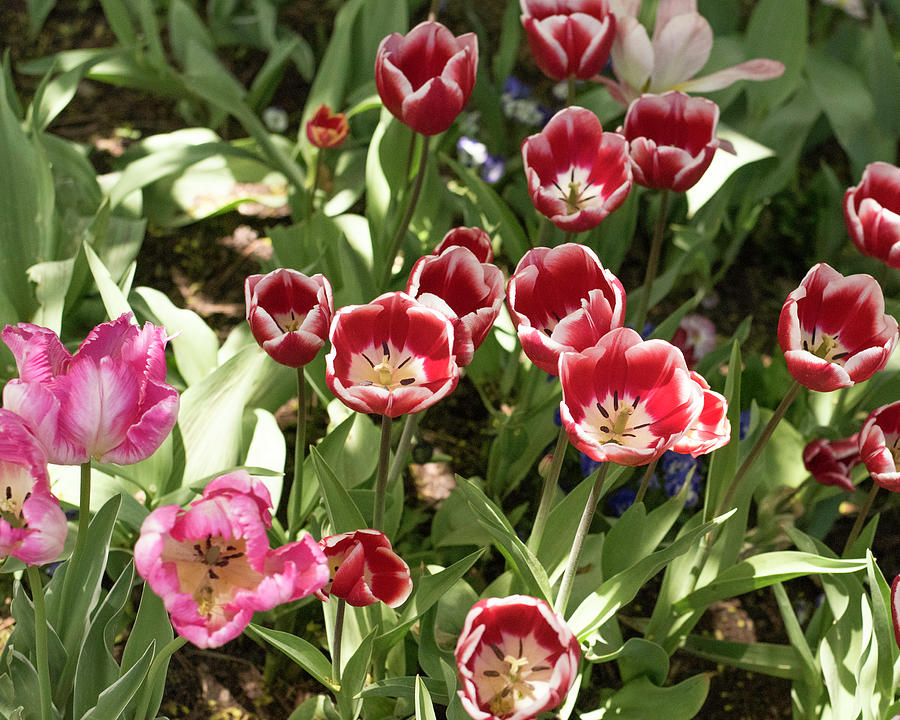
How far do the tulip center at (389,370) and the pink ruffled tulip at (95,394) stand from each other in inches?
9.9

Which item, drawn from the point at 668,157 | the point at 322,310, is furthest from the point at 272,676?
the point at 668,157

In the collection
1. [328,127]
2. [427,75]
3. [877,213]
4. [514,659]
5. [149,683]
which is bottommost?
[149,683]

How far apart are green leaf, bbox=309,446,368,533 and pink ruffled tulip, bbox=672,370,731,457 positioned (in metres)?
0.41

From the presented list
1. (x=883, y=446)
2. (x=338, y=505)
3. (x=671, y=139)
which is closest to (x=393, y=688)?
(x=338, y=505)

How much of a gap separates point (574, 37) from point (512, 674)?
Result: 998mm

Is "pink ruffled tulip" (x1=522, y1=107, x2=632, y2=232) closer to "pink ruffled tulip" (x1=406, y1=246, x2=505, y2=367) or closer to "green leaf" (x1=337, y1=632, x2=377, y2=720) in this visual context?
"pink ruffled tulip" (x1=406, y1=246, x2=505, y2=367)

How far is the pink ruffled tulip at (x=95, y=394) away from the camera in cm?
88

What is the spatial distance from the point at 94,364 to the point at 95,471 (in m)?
0.62

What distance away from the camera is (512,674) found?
1.00 metres

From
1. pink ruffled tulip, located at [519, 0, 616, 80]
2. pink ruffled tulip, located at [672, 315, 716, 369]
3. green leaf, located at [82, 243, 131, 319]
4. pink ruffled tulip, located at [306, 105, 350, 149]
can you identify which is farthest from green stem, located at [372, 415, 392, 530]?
pink ruffled tulip, located at [672, 315, 716, 369]

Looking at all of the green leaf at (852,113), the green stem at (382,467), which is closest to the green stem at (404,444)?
the green stem at (382,467)

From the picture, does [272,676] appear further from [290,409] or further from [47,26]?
[47,26]

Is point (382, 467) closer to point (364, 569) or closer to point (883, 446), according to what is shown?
point (364, 569)

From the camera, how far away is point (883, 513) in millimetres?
1960
